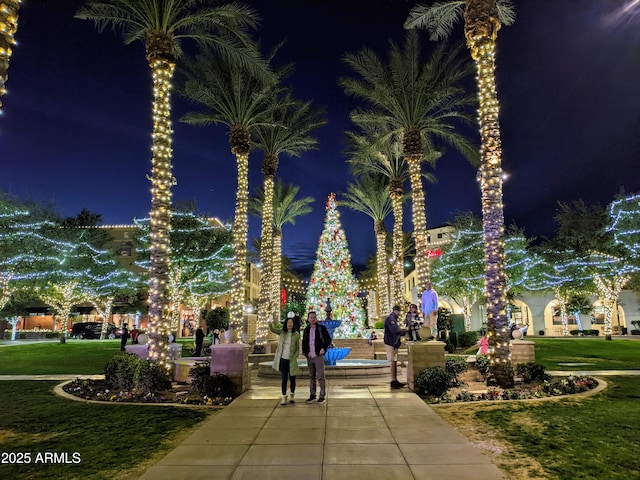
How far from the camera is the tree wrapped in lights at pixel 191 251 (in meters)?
35.7

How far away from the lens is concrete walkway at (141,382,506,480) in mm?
5203

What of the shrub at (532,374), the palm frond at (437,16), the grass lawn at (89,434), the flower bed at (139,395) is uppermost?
the palm frond at (437,16)

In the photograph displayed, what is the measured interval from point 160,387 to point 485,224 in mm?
9828

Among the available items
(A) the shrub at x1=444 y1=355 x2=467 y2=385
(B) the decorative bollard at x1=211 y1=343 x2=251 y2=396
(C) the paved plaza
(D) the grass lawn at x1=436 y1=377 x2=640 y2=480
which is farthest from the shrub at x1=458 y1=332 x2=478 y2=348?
(B) the decorative bollard at x1=211 y1=343 x2=251 y2=396

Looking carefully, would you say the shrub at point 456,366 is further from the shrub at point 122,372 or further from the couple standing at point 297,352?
the shrub at point 122,372

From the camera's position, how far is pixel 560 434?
22.8 ft

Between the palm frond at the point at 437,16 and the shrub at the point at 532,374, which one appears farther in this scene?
the palm frond at the point at 437,16

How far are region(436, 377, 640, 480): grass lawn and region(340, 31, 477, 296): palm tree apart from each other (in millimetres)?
10963

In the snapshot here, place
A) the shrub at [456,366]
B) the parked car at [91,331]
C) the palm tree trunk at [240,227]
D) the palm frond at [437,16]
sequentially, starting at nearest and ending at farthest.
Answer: the shrub at [456,366] < the palm frond at [437,16] < the palm tree trunk at [240,227] < the parked car at [91,331]

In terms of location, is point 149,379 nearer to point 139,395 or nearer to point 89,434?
point 139,395

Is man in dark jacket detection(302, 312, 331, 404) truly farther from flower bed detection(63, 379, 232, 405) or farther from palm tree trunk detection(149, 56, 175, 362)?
palm tree trunk detection(149, 56, 175, 362)

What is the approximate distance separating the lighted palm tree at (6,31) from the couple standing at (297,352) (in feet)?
20.2

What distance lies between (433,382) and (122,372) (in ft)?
25.5

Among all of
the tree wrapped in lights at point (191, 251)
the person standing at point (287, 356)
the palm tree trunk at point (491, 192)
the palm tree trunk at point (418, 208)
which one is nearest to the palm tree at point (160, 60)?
the person standing at point (287, 356)
